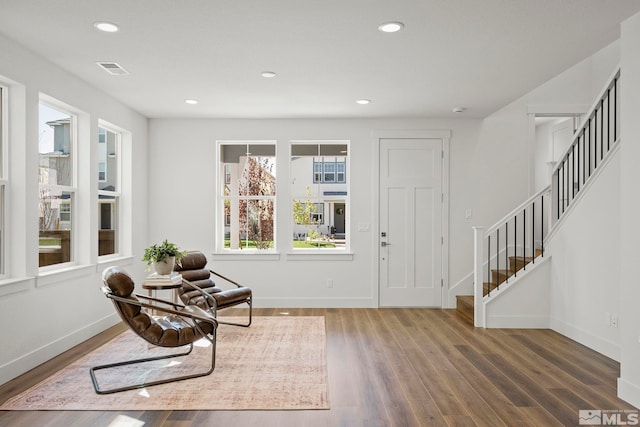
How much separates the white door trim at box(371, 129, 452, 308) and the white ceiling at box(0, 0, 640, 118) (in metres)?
1.04

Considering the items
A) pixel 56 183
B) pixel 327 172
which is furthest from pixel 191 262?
pixel 327 172

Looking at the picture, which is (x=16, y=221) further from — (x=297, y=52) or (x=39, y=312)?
(x=297, y=52)

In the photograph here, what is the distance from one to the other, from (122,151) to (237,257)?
2.09m

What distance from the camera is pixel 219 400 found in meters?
3.09

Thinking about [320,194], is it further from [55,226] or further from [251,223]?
[55,226]

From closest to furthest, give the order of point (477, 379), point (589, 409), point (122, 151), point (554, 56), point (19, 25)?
point (589, 409) → point (19, 25) → point (477, 379) → point (554, 56) → point (122, 151)

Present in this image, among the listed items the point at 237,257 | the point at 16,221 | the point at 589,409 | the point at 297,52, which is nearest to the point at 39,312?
the point at 16,221

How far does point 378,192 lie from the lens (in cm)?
636

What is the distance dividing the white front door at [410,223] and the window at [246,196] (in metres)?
1.63

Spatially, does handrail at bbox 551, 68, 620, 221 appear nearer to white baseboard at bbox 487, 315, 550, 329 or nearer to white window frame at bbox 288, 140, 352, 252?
white baseboard at bbox 487, 315, 550, 329

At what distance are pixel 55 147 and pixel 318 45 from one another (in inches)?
111

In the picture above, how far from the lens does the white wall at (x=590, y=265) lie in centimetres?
415

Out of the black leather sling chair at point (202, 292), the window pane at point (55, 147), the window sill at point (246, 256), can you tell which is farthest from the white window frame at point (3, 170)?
the window sill at point (246, 256)

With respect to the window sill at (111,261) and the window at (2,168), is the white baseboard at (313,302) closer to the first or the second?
the window sill at (111,261)
